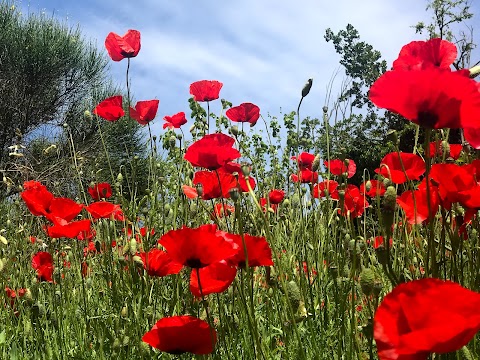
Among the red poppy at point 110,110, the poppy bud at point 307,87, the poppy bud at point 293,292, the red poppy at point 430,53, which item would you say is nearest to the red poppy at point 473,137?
the red poppy at point 430,53

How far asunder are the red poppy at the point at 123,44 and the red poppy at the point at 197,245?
140 centimetres

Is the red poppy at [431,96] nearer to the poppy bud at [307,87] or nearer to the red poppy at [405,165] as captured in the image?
the red poppy at [405,165]

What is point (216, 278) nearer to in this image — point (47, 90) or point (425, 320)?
point (425, 320)

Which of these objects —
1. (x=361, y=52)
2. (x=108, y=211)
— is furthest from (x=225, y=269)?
(x=361, y=52)

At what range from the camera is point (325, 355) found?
4.29ft

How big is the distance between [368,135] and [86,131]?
24.2 feet

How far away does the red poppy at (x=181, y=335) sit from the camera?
971 millimetres

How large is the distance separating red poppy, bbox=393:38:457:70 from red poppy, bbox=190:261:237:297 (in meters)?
0.56

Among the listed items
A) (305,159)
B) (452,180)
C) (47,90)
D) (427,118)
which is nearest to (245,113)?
(305,159)

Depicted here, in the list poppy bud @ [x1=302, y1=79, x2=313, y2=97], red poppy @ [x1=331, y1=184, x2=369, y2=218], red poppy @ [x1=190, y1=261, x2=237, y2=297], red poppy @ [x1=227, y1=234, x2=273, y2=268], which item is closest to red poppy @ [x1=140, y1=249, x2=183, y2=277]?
red poppy @ [x1=190, y1=261, x2=237, y2=297]

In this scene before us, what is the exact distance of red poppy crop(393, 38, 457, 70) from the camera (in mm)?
1143

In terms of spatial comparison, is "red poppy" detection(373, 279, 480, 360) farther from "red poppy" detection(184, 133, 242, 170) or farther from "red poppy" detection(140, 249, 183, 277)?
"red poppy" detection(140, 249, 183, 277)

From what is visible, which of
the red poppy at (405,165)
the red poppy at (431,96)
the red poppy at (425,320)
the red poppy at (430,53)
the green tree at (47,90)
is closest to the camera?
the red poppy at (425,320)

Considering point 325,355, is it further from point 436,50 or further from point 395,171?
point 436,50
